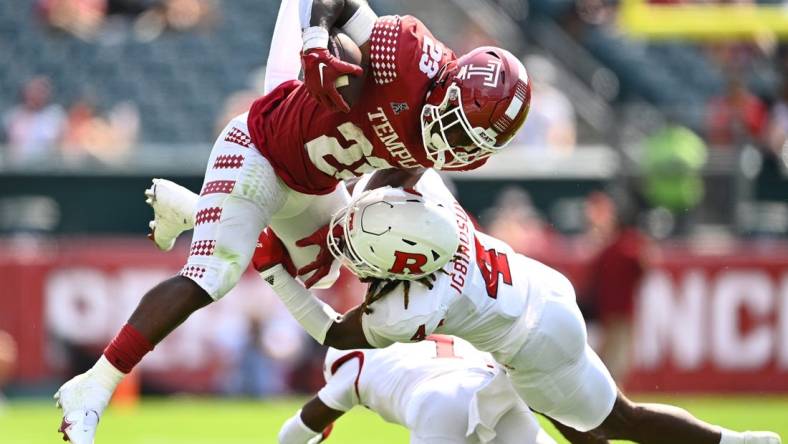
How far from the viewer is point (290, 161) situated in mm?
6016

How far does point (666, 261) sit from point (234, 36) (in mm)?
5014

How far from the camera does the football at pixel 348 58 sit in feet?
18.8

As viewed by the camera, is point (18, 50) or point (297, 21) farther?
point (18, 50)

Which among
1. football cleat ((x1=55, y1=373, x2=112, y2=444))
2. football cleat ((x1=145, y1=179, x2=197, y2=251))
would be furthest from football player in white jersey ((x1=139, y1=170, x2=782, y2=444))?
football cleat ((x1=55, y1=373, x2=112, y2=444))

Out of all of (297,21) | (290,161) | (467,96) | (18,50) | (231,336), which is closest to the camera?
(467,96)

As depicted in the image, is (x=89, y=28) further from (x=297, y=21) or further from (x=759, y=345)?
(x=297, y=21)

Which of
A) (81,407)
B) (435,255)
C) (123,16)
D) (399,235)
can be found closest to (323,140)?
(399,235)

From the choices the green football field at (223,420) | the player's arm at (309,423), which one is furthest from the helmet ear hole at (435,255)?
the green football field at (223,420)

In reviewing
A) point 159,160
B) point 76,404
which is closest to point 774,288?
point 159,160

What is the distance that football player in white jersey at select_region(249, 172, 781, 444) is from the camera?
5.57 metres

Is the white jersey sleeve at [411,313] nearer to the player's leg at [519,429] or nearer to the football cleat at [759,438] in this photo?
the player's leg at [519,429]

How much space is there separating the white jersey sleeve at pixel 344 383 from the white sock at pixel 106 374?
3.08ft

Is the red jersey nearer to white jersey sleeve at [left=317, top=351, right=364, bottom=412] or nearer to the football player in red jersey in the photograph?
the football player in red jersey

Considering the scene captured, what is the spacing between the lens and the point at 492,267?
230 inches
